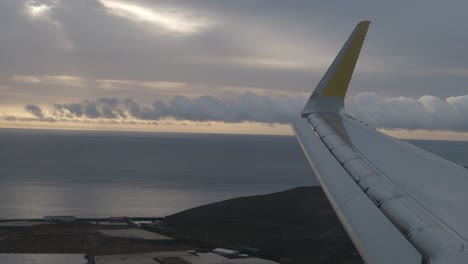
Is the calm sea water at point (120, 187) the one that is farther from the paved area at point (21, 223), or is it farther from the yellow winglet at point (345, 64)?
the yellow winglet at point (345, 64)

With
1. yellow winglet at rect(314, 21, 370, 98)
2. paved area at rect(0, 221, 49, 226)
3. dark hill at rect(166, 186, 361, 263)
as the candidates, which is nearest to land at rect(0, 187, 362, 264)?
dark hill at rect(166, 186, 361, 263)

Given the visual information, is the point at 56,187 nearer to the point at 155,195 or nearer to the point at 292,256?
the point at 155,195

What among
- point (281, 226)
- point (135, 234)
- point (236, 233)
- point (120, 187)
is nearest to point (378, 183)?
point (135, 234)

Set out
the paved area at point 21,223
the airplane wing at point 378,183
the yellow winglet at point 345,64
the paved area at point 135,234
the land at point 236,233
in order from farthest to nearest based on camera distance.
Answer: the paved area at point 21,223
the paved area at point 135,234
the land at point 236,233
the yellow winglet at point 345,64
the airplane wing at point 378,183

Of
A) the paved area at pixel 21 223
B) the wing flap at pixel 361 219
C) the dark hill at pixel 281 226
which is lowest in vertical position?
the wing flap at pixel 361 219

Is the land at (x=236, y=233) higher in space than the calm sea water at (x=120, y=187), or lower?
lower

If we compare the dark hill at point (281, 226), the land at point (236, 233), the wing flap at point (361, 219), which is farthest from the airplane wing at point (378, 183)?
the land at point (236, 233)

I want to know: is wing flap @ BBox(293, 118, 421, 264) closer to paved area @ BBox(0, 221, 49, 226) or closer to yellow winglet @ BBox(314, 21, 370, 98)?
yellow winglet @ BBox(314, 21, 370, 98)
